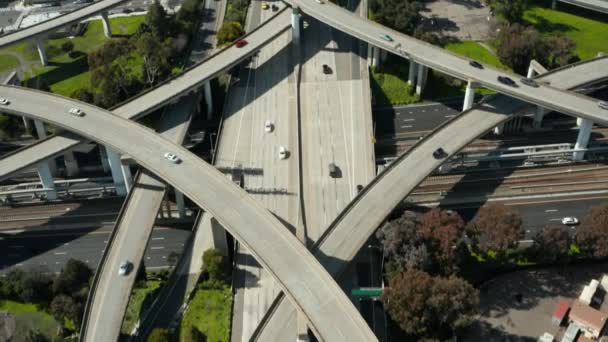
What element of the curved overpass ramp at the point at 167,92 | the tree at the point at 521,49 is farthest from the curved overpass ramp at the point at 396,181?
the curved overpass ramp at the point at 167,92

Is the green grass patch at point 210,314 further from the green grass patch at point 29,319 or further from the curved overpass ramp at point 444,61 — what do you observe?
the curved overpass ramp at point 444,61

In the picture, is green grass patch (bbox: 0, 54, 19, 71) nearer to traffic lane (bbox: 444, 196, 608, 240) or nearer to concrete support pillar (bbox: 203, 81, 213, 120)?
concrete support pillar (bbox: 203, 81, 213, 120)

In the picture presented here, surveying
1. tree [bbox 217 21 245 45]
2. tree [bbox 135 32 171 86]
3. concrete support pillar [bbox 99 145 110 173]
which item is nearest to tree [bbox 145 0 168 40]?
tree [bbox 135 32 171 86]

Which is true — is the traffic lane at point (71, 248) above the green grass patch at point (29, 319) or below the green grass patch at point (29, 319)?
above

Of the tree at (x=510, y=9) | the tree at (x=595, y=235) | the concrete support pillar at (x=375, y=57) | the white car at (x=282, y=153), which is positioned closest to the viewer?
the tree at (x=595, y=235)

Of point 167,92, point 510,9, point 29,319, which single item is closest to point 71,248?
point 29,319

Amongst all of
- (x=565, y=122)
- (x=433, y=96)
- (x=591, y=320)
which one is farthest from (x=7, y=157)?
(x=565, y=122)
